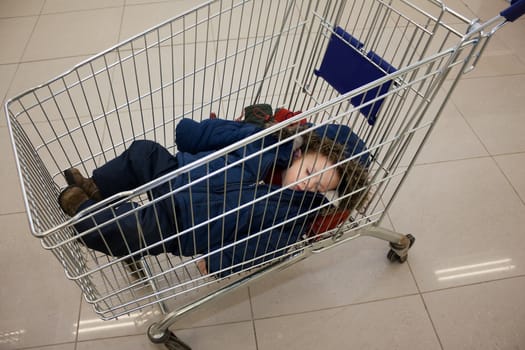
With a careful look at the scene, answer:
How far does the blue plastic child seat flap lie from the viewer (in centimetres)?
84

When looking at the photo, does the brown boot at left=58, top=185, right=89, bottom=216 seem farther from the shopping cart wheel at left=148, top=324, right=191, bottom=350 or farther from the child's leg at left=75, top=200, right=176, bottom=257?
the shopping cart wheel at left=148, top=324, right=191, bottom=350

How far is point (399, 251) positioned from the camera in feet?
3.80

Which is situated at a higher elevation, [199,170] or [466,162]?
[199,170]

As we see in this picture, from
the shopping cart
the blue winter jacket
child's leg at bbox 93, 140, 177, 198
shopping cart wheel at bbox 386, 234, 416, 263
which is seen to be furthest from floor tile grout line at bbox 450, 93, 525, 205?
child's leg at bbox 93, 140, 177, 198

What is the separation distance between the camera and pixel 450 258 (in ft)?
4.04

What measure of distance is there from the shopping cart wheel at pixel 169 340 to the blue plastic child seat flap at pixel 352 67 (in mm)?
776

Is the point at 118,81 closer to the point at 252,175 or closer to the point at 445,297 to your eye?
the point at 252,175

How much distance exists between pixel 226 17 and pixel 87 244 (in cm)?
190

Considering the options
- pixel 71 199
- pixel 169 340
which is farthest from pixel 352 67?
pixel 169 340

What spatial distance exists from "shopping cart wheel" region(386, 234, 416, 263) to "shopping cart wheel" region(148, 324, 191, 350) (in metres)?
0.71

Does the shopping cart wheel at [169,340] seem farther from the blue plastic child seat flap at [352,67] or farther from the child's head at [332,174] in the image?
the blue plastic child seat flap at [352,67]

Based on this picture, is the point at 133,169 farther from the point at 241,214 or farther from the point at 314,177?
the point at 314,177

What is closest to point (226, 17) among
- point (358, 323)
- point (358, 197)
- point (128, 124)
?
point (128, 124)

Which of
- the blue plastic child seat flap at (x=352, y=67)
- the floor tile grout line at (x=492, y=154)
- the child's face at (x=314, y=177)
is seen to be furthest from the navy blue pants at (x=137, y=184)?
the floor tile grout line at (x=492, y=154)
